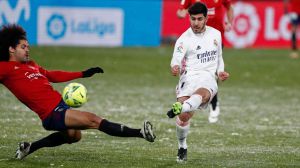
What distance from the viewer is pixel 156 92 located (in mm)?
20234

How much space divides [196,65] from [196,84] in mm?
283

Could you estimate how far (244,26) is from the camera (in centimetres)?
3362

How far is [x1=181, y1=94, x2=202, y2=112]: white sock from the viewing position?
10.3 m

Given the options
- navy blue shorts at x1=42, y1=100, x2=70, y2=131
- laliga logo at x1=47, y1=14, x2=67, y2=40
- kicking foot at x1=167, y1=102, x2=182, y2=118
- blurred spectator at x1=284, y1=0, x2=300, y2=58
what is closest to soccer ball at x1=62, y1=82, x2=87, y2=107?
navy blue shorts at x1=42, y1=100, x2=70, y2=131

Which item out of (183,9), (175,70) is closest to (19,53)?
(175,70)

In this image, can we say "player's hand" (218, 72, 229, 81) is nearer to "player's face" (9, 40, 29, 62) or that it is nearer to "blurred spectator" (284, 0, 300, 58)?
"player's face" (9, 40, 29, 62)

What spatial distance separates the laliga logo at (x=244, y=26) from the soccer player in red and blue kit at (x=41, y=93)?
23.4m

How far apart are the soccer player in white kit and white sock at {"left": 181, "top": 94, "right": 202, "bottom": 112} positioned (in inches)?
4.3

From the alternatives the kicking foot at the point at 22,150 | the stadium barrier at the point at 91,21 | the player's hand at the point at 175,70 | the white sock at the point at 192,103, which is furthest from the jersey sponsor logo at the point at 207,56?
the stadium barrier at the point at 91,21

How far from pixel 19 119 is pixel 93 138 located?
2349 millimetres

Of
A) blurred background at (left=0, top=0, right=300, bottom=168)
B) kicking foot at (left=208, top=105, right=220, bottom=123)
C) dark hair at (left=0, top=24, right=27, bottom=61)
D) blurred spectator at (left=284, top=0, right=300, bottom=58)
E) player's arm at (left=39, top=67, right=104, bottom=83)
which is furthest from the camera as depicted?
blurred spectator at (left=284, top=0, right=300, bottom=58)

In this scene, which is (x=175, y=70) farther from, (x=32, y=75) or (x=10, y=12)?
(x=10, y=12)

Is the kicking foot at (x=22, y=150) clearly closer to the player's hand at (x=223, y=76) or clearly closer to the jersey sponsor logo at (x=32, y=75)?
the jersey sponsor logo at (x=32, y=75)

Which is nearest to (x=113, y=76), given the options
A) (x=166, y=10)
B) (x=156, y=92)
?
(x=156, y=92)
